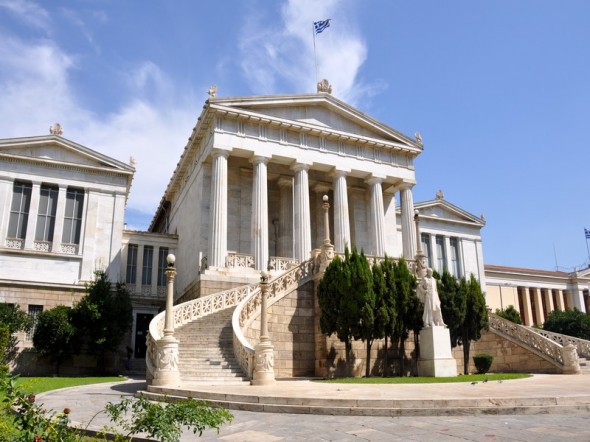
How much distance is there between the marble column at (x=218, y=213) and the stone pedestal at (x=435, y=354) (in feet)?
43.5

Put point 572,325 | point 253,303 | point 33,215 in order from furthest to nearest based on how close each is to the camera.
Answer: point 572,325 → point 33,215 → point 253,303

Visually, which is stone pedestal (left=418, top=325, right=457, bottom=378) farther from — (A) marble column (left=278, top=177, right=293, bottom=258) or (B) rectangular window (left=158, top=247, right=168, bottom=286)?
(B) rectangular window (left=158, top=247, right=168, bottom=286)

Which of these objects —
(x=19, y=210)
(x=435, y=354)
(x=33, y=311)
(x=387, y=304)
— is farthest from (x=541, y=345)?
(x=19, y=210)

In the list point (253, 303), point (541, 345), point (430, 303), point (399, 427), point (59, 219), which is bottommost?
point (399, 427)

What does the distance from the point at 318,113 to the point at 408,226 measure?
1041 centimetres

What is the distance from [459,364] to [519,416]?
1715 centimetres

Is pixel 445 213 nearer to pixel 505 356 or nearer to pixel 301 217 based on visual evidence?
pixel 301 217

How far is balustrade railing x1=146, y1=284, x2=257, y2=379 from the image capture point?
60.3 ft

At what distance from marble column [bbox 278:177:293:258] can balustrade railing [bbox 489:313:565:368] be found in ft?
44.6

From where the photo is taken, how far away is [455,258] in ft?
172

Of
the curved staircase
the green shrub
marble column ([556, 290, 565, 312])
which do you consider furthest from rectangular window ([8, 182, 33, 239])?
marble column ([556, 290, 565, 312])

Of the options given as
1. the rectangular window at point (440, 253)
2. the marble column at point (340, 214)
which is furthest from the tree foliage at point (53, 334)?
the rectangular window at point (440, 253)

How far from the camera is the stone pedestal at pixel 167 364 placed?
53.0 ft

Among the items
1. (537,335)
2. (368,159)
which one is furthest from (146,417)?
(368,159)
